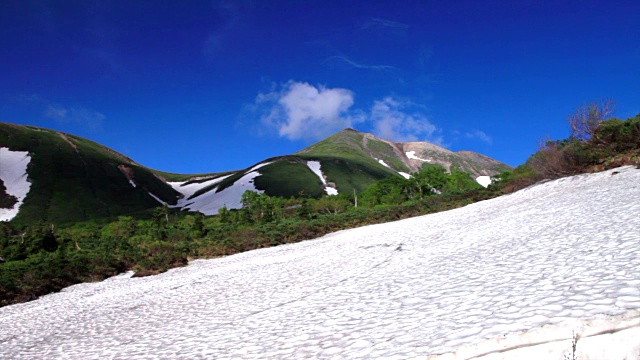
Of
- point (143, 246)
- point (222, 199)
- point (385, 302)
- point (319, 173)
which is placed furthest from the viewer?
point (319, 173)

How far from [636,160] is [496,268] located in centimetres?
2172

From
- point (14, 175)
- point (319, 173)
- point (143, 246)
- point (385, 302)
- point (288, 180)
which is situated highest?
point (14, 175)

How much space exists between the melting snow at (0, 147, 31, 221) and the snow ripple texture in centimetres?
12165

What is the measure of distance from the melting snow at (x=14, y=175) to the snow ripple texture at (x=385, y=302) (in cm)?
12165

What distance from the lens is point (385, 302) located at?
7.36 meters

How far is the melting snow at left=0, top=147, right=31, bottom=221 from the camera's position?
367 feet

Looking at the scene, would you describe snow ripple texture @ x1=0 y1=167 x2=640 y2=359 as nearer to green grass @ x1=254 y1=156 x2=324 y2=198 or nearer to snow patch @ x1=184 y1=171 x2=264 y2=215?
green grass @ x1=254 y1=156 x2=324 y2=198

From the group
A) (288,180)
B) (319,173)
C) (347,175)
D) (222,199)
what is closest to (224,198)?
(222,199)

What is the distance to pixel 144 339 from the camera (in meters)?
8.19

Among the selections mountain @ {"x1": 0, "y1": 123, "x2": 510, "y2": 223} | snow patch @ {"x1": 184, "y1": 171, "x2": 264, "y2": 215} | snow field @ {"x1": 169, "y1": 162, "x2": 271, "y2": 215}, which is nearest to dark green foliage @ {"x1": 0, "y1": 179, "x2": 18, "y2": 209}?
mountain @ {"x1": 0, "y1": 123, "x2": 510, "y2": 223}

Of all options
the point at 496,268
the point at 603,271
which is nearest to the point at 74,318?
the point at 496,268

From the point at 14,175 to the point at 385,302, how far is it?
159226 millimetres

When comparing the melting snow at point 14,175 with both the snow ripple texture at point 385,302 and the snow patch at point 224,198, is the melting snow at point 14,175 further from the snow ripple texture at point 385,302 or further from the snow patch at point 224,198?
the snow ripple texture at point 385,302

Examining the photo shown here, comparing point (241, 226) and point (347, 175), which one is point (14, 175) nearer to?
point (347, 175)
